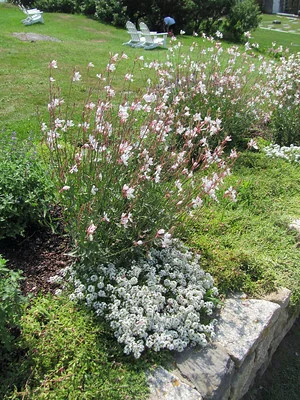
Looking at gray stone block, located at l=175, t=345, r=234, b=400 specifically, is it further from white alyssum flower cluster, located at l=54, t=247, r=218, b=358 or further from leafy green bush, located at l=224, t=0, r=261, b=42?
leafy green bush, located at l=224, t=0, r=261, b=42

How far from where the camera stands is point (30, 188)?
3.32m

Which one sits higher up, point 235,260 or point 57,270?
point 57,270

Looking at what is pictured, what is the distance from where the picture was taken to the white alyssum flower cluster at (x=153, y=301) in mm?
2641

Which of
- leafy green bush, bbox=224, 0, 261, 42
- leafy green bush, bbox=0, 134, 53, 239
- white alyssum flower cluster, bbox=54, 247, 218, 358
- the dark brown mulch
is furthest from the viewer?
leafy green bush, bbox=224, 0, 261, 42

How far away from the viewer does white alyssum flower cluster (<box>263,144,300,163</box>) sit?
5.56 m

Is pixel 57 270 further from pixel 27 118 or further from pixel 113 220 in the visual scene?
pixel 27 118

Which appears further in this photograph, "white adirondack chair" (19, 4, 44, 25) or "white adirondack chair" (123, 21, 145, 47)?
"white adirondack chair" (19, 4, 44, 25)

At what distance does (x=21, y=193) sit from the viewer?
3.23 metres

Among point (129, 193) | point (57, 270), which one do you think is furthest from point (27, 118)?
point (129, 193)

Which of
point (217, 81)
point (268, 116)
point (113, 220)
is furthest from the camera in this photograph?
point (268, 116)

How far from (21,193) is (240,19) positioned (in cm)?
1696

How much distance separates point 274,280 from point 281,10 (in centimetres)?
4816

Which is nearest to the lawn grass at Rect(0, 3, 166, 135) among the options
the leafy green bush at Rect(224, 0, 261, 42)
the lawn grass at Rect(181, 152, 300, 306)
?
the lawn grass at Rect(181, 152, 300, 306)

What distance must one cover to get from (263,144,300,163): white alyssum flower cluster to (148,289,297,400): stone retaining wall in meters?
2.60
